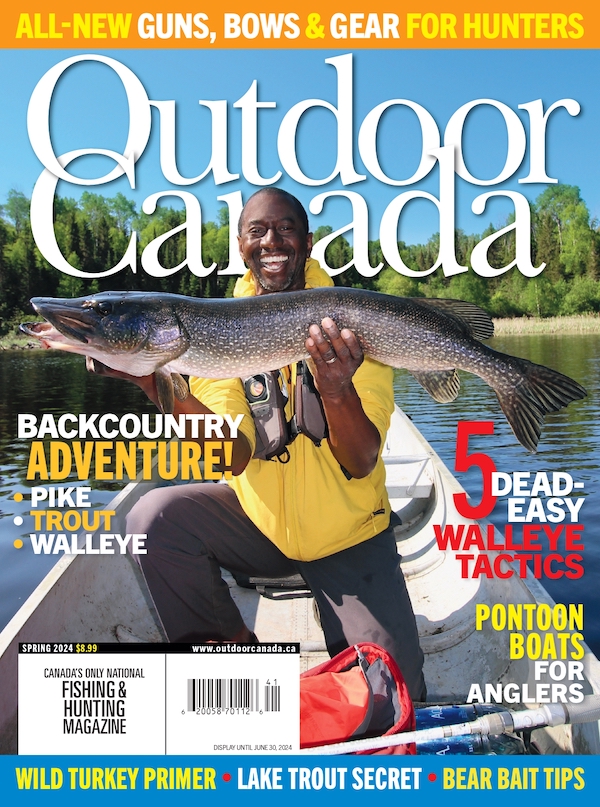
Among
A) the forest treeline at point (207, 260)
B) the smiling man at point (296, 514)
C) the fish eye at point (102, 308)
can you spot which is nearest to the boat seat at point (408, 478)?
the smiling man at point (296, 514)

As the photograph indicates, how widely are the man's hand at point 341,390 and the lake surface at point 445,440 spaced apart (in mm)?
2089

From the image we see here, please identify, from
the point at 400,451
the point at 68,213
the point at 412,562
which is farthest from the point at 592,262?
the point at 412,562

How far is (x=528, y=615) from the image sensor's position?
2.33 metres

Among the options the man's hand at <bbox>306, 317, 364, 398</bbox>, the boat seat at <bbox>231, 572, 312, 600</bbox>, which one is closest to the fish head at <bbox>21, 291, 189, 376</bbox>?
the man's hand at <bbox>306, 317, 364, 398</bbox>

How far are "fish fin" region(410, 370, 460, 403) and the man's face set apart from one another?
736 millimetres

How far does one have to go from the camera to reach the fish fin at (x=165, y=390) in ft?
7.46

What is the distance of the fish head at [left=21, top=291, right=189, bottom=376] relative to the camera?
2.09 metres

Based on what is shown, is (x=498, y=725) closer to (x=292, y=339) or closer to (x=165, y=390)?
(x=292, y=339)

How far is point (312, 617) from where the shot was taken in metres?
3.21

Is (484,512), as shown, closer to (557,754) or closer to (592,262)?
(557,754)

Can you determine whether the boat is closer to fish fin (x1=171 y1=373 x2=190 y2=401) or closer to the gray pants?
the gray pants

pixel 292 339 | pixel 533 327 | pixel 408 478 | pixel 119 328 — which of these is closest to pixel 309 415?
pixel 292 339

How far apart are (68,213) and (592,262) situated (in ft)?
80.5

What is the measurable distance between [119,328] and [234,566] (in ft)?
3.52
